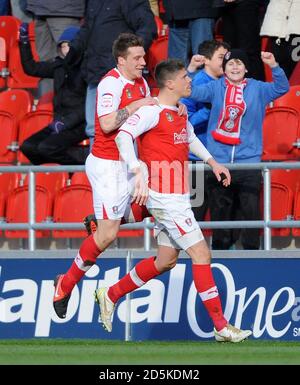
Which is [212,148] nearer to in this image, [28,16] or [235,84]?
[235,84]

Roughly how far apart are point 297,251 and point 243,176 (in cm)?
92

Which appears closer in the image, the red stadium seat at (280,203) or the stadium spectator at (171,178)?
the stadium spectator at (171,178)

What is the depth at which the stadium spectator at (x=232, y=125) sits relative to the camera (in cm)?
1289

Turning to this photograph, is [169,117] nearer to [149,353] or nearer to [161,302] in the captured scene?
[149,353]

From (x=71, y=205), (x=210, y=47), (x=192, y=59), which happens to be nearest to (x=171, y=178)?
(x=192, y=59)

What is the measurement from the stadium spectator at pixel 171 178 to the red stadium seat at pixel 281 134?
2.81 metres

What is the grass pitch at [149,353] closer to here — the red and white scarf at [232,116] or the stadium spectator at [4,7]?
the red and white scarf at [232,116]

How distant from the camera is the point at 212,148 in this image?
13.1 meters

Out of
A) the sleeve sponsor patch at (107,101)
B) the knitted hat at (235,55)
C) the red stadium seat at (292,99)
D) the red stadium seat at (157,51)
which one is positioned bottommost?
the sleeve sponsor patch at (107,101)

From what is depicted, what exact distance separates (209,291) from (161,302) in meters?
1.61

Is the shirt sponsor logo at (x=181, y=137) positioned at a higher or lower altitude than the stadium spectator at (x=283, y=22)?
lower

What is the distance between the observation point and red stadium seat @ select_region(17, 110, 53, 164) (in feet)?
51.0

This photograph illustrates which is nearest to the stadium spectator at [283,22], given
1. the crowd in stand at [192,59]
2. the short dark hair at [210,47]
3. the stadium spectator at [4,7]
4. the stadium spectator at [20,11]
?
the crowd in stand at [192,59]
